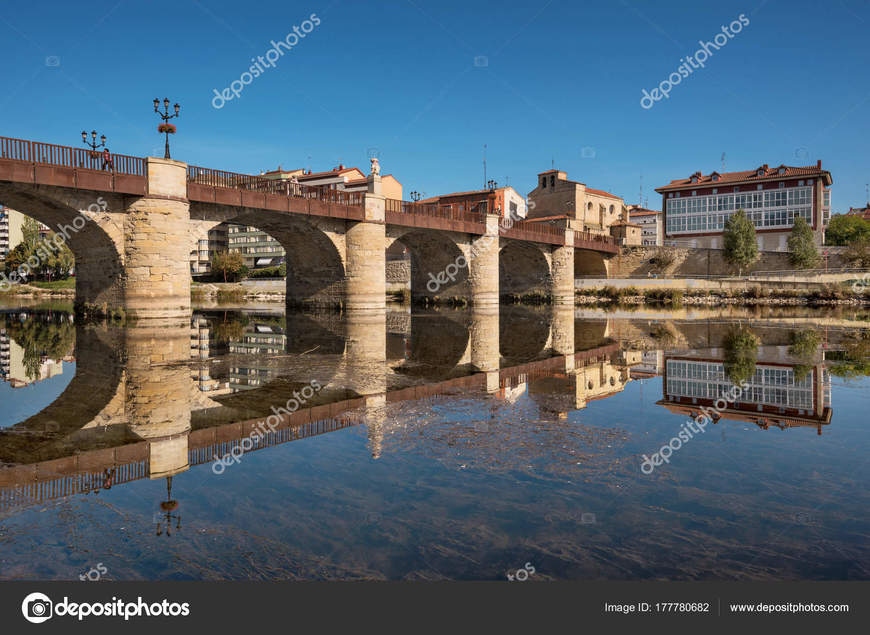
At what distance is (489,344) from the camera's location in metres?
15.3

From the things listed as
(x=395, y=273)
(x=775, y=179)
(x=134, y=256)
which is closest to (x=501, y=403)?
(x=134, y=256)

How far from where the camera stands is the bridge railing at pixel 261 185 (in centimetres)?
2214

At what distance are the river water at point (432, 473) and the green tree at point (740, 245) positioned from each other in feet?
163

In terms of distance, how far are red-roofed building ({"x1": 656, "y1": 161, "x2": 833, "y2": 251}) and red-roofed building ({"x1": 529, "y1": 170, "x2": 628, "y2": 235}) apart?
7.65 m

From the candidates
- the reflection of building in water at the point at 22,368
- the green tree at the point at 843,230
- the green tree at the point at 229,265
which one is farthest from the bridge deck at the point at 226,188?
the green tree at the point at 843,230

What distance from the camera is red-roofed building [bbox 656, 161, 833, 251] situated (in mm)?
59844

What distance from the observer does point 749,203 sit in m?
63.9

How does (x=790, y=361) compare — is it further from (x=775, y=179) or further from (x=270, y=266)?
(x=270, y=266)

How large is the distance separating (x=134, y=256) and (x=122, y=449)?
1645 centimetres

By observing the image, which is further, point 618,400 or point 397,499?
point 618,400

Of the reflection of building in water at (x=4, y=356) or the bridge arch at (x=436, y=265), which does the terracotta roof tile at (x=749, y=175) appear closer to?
the bridge arch at (x=436, y=265)

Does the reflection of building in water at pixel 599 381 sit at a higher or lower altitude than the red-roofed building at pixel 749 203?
lower

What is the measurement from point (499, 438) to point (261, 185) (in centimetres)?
2177

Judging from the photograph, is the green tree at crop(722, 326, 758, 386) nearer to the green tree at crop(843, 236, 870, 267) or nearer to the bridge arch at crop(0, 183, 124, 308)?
the bridge arch at crop(0, 183, 124, 308)
